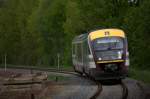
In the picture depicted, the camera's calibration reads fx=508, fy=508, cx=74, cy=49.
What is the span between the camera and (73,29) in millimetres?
57250

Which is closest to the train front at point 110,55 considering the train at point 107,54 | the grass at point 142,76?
the train at point 107,54

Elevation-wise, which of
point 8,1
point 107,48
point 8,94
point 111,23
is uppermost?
point 8,1

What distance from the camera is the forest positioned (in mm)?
47219

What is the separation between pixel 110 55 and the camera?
27.3 m

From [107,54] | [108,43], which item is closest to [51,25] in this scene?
[108,43]

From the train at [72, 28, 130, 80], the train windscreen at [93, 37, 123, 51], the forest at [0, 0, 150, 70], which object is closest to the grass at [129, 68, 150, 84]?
the train at [72, 28, 130, 80]

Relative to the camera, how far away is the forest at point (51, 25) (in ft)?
155

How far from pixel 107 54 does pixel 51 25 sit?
141 feet

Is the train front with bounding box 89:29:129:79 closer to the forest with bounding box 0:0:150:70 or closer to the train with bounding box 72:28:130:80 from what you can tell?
the train with bounding box 72:28:130:80

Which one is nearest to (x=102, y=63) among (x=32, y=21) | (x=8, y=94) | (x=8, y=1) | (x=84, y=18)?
(x=8, y=94)

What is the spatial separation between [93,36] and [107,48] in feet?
3.70

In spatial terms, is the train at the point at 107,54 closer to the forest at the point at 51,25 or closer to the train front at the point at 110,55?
the train front at the point at 110,55

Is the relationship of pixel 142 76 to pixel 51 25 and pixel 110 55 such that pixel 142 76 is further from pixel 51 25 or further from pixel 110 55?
pixel 51 25

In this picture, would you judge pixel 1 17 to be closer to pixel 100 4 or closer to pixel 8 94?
pixel 100 4
